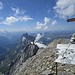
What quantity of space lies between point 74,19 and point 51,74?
7753mm

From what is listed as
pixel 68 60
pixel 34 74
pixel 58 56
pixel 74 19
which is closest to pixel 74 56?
pixel 68 60

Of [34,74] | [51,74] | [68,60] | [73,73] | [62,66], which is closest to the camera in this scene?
[68,60]

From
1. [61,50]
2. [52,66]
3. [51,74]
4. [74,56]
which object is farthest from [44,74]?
[74,56]

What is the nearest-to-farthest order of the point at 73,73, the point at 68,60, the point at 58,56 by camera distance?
the point at 68,60 < the point at 58,56 < the point at 73,73

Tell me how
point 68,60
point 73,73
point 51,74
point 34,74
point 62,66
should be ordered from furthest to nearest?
point 34,74
point 62,66
point 51,74
point 73,73
point 68,60

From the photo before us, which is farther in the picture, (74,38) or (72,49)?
(74,38)

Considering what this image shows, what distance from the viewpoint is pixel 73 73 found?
1858cm

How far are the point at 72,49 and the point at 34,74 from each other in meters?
10.1

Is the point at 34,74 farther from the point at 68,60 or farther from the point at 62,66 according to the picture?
the point at 68,60

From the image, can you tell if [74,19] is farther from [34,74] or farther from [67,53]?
[34,74]

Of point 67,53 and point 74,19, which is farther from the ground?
point 74,19

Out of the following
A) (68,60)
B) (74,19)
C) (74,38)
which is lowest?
(68,60)

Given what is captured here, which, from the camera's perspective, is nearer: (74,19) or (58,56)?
(58,56)

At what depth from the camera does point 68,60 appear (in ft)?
46.6
